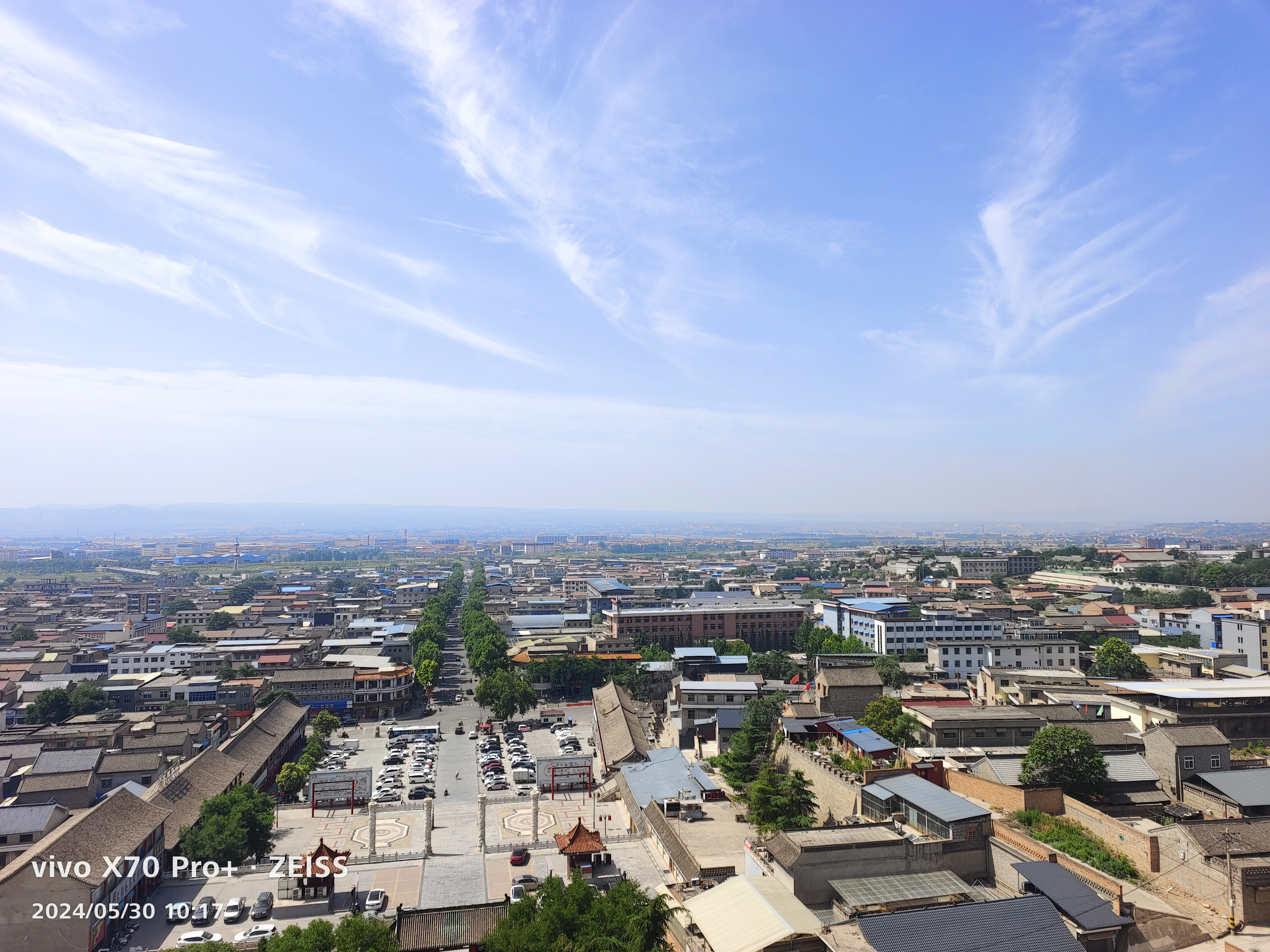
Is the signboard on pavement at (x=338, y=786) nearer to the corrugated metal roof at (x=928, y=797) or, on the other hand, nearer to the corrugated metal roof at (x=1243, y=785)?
the corrugated metal roof at (x=928, y=797)

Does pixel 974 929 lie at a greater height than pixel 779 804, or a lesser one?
greater

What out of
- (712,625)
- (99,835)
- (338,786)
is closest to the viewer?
(99,835)

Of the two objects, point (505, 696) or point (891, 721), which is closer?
point (891, 721)

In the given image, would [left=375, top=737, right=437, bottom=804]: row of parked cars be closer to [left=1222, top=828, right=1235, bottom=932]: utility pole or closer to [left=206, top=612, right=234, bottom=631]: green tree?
[left=1222, top=828, right=1235, bottom=932]: utility pole

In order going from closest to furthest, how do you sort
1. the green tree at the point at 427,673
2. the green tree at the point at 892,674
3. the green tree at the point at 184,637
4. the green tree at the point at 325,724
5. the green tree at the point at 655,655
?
the green tree at the point at 325,724, the green tree at the point at 892,674, the green tree at the point at 427,673, the green tree at the point at 655,655, the green tree at the point at 184,637

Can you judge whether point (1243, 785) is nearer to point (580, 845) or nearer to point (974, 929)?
point (974, 929)

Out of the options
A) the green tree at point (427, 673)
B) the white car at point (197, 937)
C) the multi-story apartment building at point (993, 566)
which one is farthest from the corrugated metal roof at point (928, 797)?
the multi-story apartment building at point (993, 566)

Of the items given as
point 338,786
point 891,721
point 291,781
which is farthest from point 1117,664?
point 291,781
